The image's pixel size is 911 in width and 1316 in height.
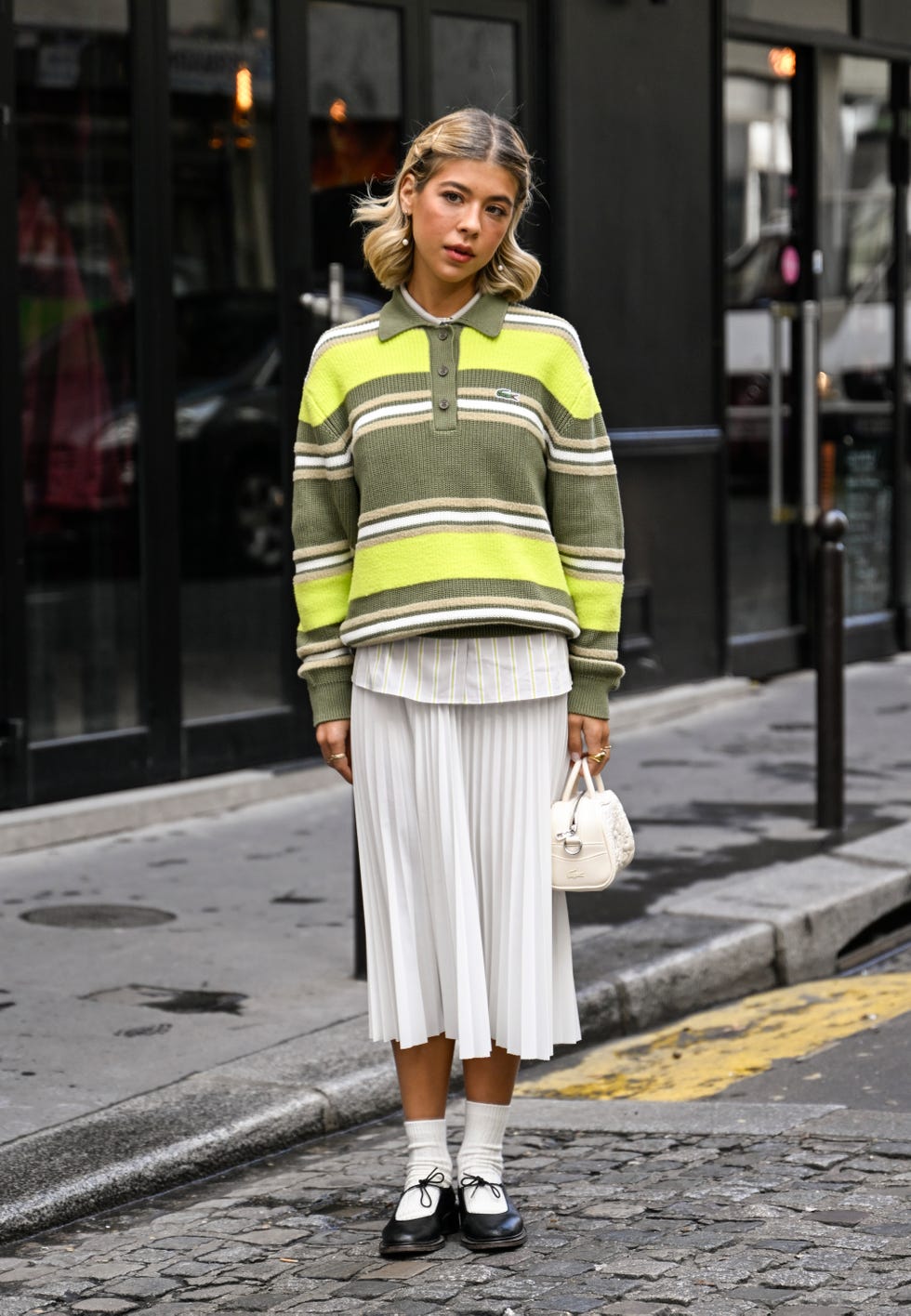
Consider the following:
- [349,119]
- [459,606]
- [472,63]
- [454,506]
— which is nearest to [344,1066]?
[459,606]

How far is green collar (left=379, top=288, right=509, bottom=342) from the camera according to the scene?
383 centimetres

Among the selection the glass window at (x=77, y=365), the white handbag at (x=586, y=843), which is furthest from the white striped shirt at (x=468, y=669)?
the glass window at (x=77, y=365)

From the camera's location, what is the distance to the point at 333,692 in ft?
13.0

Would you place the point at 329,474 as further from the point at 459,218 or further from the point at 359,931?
the point at 359,931

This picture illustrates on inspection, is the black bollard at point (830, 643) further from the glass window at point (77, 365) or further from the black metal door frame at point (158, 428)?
the glass window at point (77, 365)

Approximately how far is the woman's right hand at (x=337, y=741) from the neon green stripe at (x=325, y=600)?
0.61 feet

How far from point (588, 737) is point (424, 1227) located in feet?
3.12

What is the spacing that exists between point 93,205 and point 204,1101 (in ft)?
13.1

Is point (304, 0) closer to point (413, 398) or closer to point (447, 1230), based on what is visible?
point (413, 398)

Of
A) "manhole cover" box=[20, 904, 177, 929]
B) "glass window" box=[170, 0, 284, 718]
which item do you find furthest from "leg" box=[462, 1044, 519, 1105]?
"glass window" box=[170, 0, 284, 718]

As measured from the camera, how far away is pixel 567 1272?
3.78m

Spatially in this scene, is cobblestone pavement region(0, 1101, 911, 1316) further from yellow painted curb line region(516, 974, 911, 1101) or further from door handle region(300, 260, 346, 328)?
door handle region(300, 260, 346, 328)

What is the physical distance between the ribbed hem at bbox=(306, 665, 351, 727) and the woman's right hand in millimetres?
12

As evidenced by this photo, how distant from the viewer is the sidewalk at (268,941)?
462 cm
